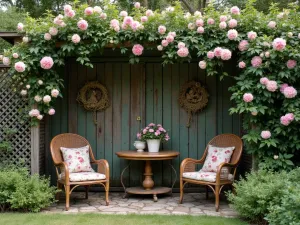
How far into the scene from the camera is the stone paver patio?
14.9 ft

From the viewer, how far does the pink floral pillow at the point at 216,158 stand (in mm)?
5113

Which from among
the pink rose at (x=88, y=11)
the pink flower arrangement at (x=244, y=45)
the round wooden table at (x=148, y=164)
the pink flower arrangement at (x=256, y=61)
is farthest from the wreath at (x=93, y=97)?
the pink flower arrangement at (x=256, y=61)

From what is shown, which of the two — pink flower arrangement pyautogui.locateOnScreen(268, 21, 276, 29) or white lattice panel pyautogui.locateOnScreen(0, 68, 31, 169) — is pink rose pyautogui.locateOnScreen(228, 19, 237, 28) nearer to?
pink flower arrangement pyautogui.locateOnScreen(268, 21, 276, 29)

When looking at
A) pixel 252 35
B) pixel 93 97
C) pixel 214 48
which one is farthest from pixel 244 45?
pixel 93 97

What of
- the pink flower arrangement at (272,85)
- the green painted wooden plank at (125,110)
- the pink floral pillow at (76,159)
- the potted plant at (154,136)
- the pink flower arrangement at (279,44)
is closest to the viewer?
the pink flower arrangement at (279,44)

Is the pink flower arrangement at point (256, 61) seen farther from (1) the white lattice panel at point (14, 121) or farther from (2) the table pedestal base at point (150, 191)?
(1) the white lattice panel at point (14, 121)

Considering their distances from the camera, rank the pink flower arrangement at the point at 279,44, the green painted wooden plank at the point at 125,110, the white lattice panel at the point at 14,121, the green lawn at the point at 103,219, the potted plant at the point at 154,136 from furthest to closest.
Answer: the green painted wooden plank at the point at 125,110
the potted plant at the point at 154,136
the white lattice panel at the point at 14,121
the pink flower arrangement at the point at 279,44
the green lawn at the point at 103,219

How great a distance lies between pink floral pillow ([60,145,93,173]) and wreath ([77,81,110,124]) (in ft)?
2.93

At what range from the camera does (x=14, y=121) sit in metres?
5.28

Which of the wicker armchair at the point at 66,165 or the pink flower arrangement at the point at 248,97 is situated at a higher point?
the pink flower arrangement at the point at 248,97

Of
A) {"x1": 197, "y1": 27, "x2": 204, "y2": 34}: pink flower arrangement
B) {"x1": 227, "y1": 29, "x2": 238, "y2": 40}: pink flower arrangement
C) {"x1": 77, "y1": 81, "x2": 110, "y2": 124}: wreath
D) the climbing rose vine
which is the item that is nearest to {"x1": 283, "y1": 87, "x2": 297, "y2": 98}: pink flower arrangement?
the climbing rose vine

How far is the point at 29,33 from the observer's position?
195 inches

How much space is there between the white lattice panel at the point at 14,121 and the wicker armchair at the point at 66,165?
39 centimetres

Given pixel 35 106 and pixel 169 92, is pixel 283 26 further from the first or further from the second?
pixel 35 106
